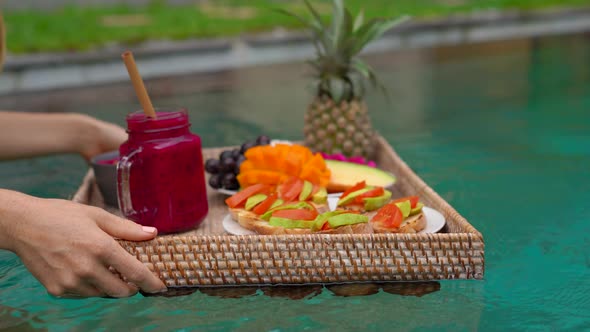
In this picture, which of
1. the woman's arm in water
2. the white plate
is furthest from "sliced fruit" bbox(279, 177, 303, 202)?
the woman's arm in water

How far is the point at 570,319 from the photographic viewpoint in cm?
91

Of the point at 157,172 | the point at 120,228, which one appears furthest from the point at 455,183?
the point at 120,228

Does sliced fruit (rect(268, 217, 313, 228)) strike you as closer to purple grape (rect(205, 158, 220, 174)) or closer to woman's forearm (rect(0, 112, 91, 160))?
purple grape (rect(205, 158, 220, 174))

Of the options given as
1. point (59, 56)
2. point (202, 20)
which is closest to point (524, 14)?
point (202, 20)

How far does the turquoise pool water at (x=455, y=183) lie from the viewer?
0.94m

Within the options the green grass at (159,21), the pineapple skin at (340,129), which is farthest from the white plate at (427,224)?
the green grass at (159,21)

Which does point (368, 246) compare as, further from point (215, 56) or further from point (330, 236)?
point (215, 56)

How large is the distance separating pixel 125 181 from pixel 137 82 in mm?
184

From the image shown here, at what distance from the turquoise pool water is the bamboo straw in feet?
1.18

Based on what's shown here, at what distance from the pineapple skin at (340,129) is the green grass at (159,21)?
3.48 ft

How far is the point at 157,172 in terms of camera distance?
1.16 metres

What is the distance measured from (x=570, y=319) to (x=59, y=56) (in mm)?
2839

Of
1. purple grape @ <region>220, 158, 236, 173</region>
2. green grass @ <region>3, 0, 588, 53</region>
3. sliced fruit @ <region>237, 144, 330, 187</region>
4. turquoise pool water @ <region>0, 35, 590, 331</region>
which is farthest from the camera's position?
green grass @ <region>3, 0, 588, 53</region>

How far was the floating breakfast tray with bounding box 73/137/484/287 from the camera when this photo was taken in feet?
3.26
